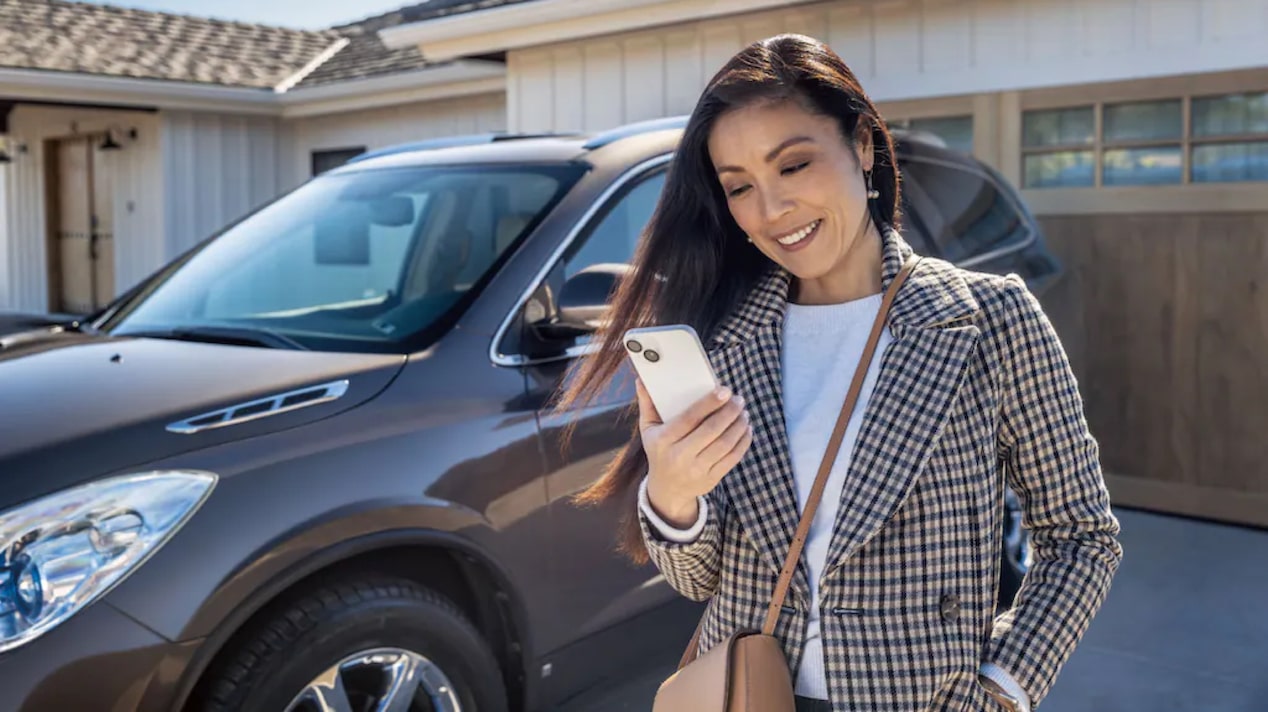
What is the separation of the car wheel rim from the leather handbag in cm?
125

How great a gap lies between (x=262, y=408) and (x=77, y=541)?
0.51m

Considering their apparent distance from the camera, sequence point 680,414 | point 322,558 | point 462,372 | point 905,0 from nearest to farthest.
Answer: point 680,414 < point 322,558 < point 462,372 < point 905,0

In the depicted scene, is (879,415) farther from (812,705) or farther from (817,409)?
(812,705)

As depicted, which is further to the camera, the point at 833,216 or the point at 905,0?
the point at 905,0

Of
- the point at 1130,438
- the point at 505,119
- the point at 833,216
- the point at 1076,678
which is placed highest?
the point at 505,119

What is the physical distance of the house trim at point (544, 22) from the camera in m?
7.02

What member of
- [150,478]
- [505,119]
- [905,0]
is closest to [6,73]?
[505,119]

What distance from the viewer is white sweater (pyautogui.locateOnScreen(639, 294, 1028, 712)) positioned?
1.66m

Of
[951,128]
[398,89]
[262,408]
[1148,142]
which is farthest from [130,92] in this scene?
[262,408]

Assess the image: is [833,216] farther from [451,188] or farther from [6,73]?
[6,73]

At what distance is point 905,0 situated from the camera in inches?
261

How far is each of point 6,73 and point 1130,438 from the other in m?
9.97

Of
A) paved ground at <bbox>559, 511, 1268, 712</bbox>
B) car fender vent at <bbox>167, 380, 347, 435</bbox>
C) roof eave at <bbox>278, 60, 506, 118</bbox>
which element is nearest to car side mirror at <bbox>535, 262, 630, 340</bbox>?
car fender vent at <bbox>167, 380, 347, 435</bbox>

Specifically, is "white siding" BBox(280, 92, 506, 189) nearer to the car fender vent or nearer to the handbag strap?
the car fender vent
